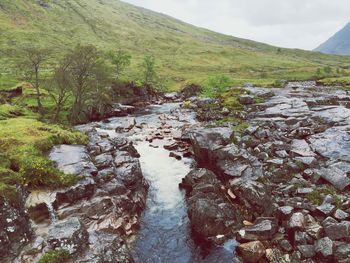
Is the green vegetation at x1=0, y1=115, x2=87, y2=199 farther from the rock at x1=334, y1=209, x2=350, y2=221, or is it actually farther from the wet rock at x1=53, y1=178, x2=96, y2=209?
the rock at x1=334, y1=209, x2=350, y2=221

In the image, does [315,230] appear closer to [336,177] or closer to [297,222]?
[297,222]

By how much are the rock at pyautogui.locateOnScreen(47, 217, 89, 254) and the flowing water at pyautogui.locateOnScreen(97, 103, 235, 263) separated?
4.66m

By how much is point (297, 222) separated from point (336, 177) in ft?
24.6

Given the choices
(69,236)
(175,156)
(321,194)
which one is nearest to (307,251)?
(321,194)

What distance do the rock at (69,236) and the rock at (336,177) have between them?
21.1 meters

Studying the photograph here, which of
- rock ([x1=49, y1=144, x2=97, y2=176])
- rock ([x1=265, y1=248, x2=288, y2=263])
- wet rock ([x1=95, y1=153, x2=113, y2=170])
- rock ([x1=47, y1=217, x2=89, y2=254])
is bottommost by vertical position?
rock ([x1=265, y1=248, x2=288, y2=263])

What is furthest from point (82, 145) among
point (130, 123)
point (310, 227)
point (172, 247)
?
point (130, 123)

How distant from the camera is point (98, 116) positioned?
73.8m

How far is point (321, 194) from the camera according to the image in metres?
28.2

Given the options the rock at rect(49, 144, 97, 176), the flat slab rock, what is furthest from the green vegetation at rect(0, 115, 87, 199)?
the flat slab rock

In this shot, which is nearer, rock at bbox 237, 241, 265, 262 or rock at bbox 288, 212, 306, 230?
rock at bbox 237, 241, 265, 262

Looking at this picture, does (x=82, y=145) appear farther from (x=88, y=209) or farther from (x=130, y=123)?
(x=130, y=123)

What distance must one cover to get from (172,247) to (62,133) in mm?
18131

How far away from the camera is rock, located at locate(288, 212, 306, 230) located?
81.3 ft
